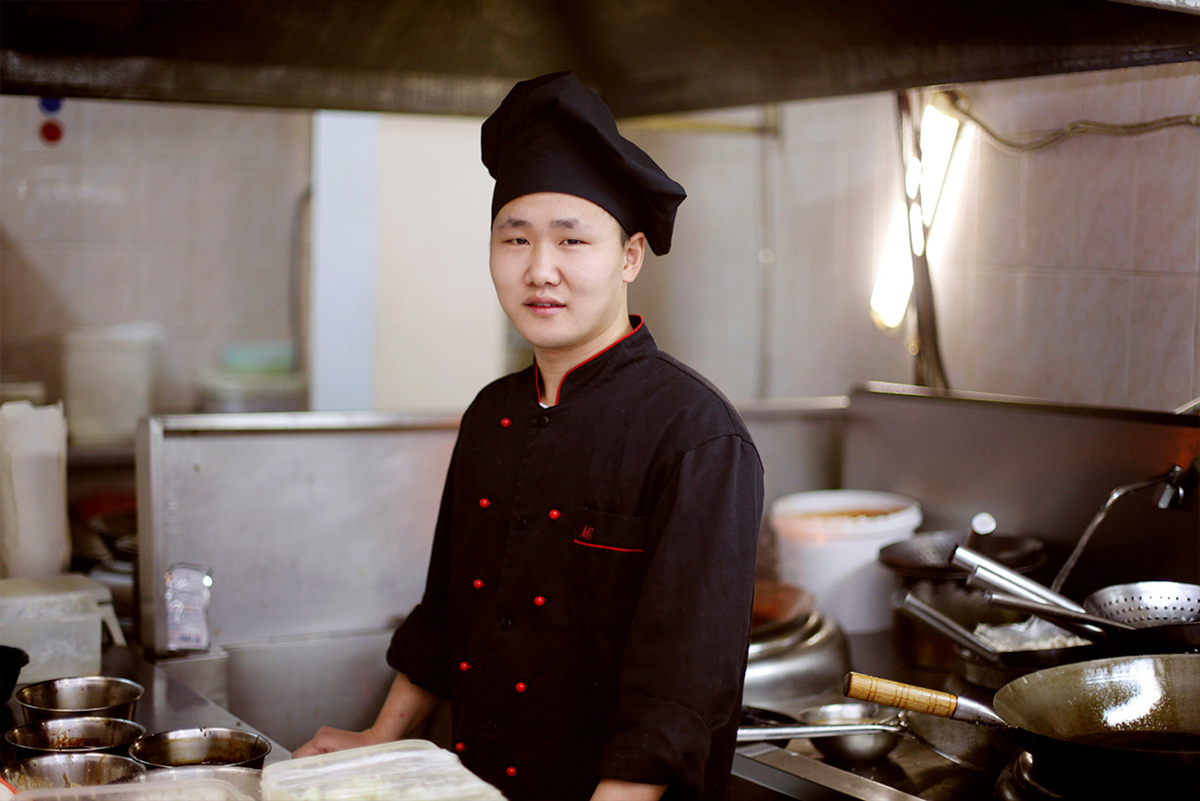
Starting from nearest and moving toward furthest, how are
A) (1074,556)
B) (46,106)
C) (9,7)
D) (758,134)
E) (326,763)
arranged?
(326,763)
(9,7)
(1074,556)
(758,134)
(46,106)

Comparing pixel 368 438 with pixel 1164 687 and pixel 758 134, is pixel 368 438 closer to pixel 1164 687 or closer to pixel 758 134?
pixel 1164 687

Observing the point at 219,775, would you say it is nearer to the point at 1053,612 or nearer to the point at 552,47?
the point at 1053,612

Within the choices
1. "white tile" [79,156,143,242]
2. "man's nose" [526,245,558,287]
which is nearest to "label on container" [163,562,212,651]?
"man's nose" [526,245,558,287]

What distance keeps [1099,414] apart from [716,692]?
45.4 inches

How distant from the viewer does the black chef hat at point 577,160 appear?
1.27 meters

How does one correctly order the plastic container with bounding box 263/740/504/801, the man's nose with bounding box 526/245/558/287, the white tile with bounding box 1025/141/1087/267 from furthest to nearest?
the white tile with bounding box 1025/141/1087/267 → the man's nose with bounding box 526/245/558/287 → the plastic container with bounding box 263/740/504/801

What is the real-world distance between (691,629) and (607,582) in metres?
0.14

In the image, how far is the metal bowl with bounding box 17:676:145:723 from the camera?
1467 mm

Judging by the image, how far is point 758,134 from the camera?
3475mm

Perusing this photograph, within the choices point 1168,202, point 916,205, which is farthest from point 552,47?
point 1168,202

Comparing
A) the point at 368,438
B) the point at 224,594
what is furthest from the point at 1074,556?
the point at 224,594

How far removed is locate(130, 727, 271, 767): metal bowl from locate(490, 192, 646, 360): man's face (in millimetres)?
565

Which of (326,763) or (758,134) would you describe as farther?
(758,134)

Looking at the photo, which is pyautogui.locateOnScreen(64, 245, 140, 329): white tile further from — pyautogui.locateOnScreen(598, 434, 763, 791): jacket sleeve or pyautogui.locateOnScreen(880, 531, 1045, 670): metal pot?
pyautogui.locateOnScreen(598, 434, 763, 791): jacket sleeve
